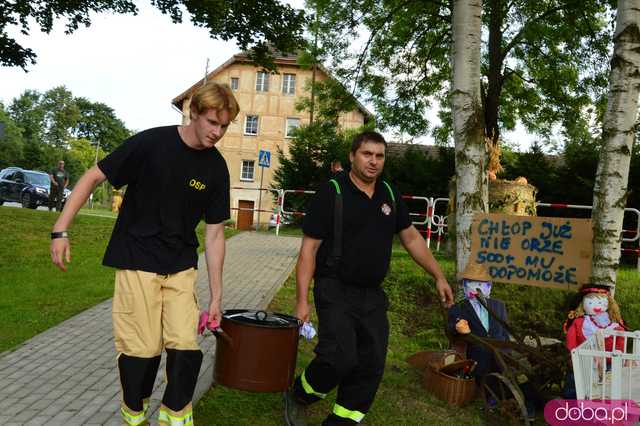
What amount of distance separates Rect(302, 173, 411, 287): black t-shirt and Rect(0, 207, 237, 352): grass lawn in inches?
147

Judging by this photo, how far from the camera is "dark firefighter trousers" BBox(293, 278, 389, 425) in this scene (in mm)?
3541

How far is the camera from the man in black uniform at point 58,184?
69.6 feet

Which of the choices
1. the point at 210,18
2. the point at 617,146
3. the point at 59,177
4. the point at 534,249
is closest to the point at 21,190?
the point at 59,177

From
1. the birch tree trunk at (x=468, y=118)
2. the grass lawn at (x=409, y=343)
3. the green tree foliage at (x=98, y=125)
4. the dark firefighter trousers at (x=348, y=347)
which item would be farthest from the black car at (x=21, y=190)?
the green tree foliage at (x=98, y=125)

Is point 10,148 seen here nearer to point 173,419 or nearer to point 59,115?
point 59,115

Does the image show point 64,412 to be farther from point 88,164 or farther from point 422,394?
point 88,164

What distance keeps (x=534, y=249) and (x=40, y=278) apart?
7740 mm

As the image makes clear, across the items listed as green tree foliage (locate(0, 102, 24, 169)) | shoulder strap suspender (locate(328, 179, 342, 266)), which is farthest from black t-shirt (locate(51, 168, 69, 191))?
green tree foliage (locate(0, 102, 24, 169))

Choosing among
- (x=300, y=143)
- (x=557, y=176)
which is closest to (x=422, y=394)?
(x=557, y=176)

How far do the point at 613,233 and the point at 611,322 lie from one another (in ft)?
4.52

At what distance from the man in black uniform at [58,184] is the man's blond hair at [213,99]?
19.7m

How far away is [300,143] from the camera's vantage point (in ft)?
77.5

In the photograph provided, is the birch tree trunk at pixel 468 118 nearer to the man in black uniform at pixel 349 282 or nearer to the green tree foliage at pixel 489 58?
the man in black uniform at pixel 349 282

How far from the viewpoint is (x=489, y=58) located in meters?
15.6
